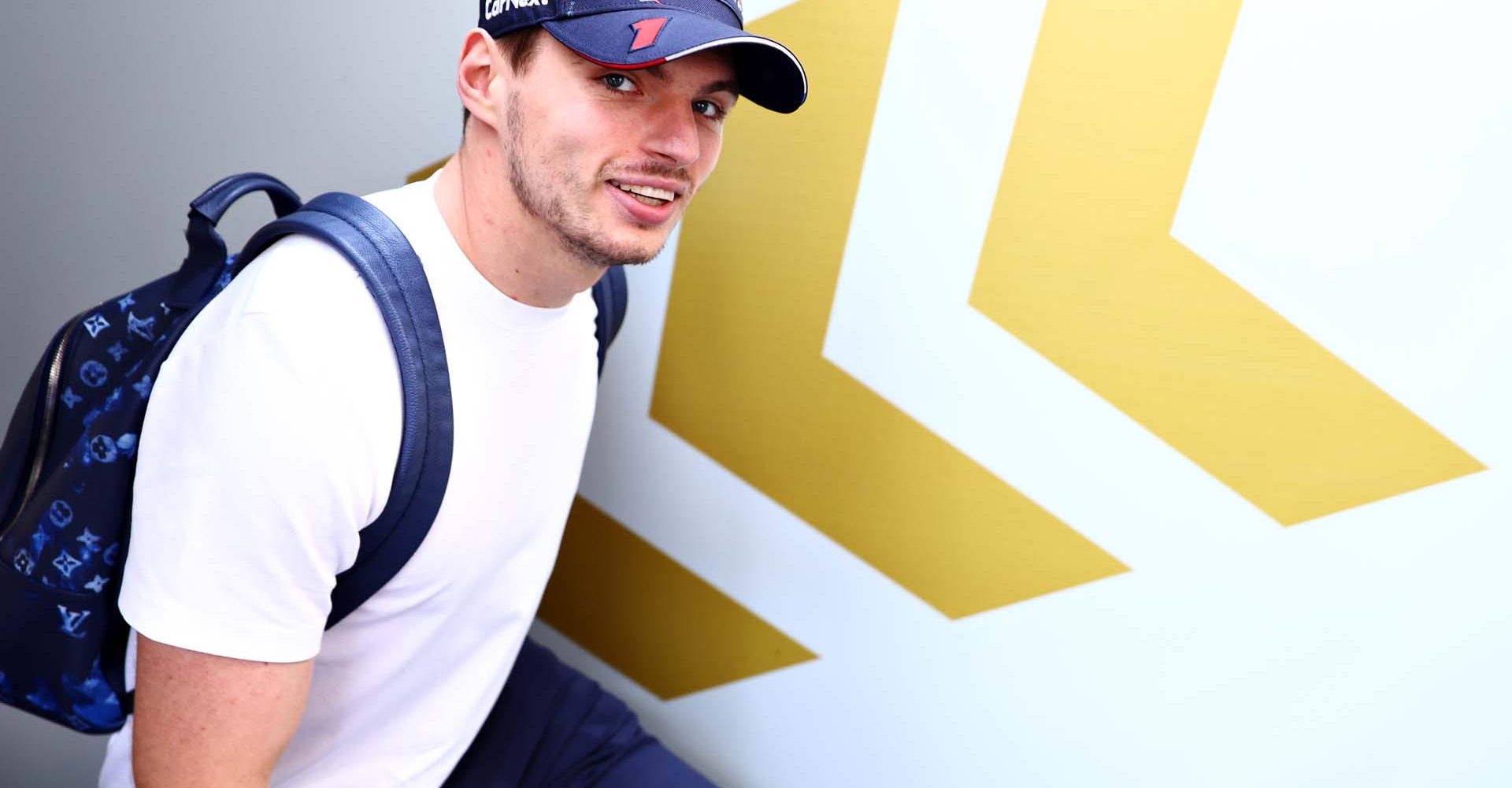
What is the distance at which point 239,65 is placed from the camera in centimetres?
126

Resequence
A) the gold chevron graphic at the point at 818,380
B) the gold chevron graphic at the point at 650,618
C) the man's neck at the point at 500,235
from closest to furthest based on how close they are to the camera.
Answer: the man's neck at the point at 500,235
the gold chevron graphic at the point at 818,380
the gold chevron graphic at the point at 650,618

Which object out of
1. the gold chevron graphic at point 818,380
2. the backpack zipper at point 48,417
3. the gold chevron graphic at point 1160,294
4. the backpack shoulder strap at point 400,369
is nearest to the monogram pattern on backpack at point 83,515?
A: the backpack zipper at point 48,417

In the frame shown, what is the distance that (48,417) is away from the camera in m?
0.92

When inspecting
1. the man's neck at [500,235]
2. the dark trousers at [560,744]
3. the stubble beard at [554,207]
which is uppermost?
the stubble beard at [554,207]

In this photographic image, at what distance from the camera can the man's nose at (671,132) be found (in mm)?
859

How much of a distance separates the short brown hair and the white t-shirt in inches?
5.7

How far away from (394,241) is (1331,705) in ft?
2.86

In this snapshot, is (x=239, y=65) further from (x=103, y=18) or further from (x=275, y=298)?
(x=275, y=298)

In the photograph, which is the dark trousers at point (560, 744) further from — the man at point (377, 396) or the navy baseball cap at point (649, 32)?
the navy baseball cap at point (649, 32)

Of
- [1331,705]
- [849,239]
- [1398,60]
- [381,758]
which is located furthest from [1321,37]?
[381,758]

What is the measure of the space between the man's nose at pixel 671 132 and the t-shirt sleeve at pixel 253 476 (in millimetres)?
253

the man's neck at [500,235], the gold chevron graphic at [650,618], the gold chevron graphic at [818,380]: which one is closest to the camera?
the man's neck at [500,235]

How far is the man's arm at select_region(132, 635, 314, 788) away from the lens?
811mm

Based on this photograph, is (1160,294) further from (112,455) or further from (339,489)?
(112,455)
